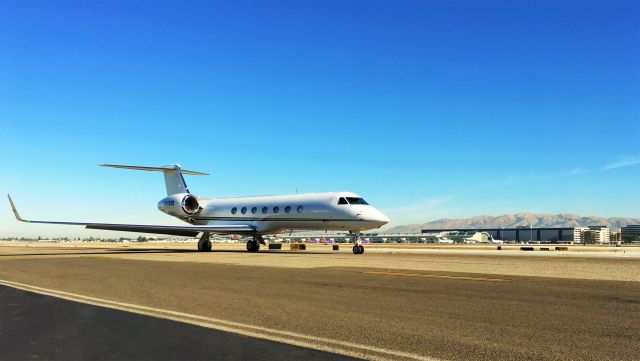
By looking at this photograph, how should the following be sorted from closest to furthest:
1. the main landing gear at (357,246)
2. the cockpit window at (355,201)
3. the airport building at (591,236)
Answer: the main landing gear at (357,246), the cockpit window at (355,201), the airport building at (591,236)

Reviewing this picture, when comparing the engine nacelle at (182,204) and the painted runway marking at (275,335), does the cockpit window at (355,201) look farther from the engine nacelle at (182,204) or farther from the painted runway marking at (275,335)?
the painted runway marking at (275,335)

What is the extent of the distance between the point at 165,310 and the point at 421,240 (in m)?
143

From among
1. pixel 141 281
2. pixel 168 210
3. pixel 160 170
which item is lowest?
pixel 141 281

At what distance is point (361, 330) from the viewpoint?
23.0 feet

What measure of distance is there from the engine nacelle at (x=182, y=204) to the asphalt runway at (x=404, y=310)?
89.6 ft

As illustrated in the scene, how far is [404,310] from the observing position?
28.2 ft

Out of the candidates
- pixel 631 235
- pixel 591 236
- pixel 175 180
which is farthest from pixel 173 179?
pixel 631 235

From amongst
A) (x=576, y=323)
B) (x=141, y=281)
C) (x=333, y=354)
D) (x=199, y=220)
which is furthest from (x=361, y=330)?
(x=199, y=220)

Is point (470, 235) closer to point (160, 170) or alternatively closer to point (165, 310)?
point (160, 170)

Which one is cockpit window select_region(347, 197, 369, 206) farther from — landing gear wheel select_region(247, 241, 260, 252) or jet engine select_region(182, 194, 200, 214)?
jet engine select_region(182, 194, 200, 214)

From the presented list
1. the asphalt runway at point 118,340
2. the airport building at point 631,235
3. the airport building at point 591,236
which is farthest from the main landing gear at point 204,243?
the airport building at point 591,236

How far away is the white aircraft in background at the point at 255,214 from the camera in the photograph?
32.0 m

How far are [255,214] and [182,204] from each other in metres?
8.26

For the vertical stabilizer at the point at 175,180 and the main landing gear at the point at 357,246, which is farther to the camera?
the vertical stabilizer at the point at 175,180
